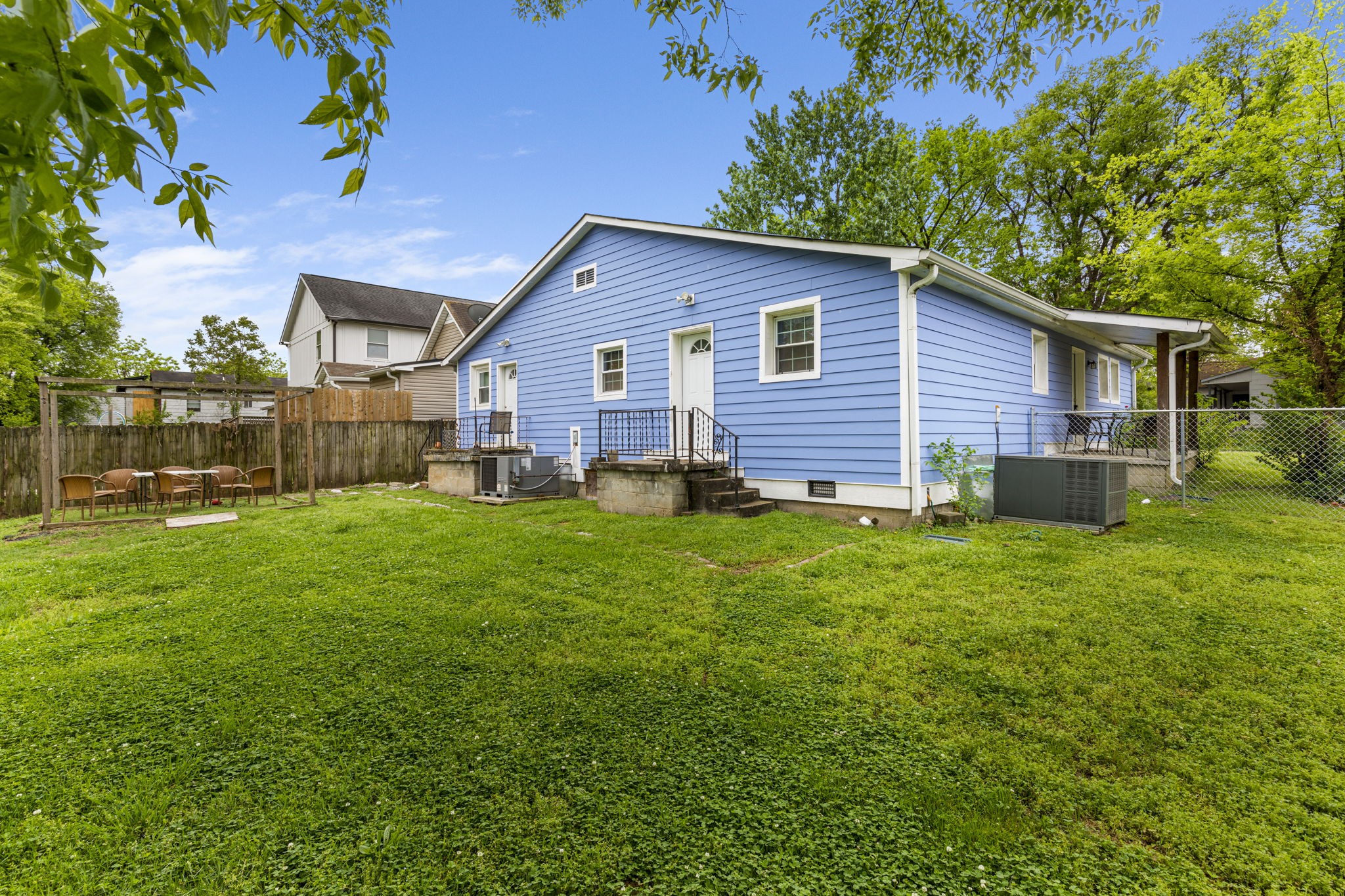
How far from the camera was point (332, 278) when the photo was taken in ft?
85.8

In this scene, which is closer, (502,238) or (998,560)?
(998,560)

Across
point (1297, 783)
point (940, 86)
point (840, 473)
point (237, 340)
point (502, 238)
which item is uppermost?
point (502, 238)

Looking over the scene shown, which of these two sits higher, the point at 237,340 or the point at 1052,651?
the point at 237,340

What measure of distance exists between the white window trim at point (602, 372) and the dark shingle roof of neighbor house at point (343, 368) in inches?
608

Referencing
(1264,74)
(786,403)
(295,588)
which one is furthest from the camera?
(1264,74)

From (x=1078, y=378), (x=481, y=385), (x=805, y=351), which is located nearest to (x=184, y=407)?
(x=481, y=385)

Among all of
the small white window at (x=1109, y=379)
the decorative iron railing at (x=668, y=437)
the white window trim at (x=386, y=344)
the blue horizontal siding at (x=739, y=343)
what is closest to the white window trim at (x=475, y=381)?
the blue horizontal siding at (x=739, y=343)

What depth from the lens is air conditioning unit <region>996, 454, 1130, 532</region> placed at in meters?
6.96

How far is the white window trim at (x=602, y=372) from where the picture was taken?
417 inches

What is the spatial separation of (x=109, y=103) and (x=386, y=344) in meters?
27.4

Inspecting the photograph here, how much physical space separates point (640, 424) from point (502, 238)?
1316 centimetres

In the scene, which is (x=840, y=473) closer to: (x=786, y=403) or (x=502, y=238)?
(x=786, y=403)

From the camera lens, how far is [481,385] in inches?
573

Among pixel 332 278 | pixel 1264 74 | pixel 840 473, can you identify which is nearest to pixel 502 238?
pixel 332 278
